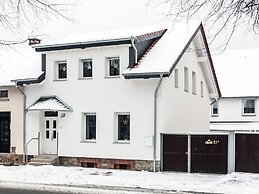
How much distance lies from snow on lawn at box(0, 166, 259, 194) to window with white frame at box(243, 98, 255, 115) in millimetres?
20059

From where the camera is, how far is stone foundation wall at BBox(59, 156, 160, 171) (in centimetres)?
2346

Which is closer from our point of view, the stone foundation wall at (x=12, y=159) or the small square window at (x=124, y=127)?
the small square window at (x=124, y=127)

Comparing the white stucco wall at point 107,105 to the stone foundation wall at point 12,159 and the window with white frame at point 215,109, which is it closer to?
the stone foundation wall at point 12,159

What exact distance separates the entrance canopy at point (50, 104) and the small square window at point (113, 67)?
2.89 meters

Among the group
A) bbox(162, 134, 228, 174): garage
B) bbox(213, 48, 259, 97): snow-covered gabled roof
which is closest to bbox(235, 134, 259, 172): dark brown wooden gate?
bbox(162, 134, 228, 174): garage

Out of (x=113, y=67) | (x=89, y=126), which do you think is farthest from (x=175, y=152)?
(x=113, y=67)

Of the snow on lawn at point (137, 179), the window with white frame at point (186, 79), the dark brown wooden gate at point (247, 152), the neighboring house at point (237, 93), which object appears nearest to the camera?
the snow on lawn at point (137, 179)

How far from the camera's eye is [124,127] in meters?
24.6

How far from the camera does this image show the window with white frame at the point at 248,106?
40.5m

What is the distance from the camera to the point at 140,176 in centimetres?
2100

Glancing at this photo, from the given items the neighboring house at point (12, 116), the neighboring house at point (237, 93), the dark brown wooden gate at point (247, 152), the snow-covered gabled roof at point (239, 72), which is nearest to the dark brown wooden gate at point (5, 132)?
the neighboring house at point (12, 116)

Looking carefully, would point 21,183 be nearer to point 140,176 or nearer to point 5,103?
point 140,176

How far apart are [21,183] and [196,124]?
13341 millimetres

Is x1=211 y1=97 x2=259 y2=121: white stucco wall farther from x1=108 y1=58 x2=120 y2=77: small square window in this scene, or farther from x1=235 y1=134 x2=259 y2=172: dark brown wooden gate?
x1=235 y1=134 x2=259 y2=172: dark brown wooden gate
